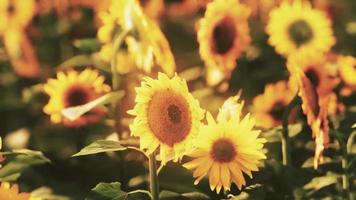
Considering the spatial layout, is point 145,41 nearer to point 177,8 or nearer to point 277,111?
point 277,111

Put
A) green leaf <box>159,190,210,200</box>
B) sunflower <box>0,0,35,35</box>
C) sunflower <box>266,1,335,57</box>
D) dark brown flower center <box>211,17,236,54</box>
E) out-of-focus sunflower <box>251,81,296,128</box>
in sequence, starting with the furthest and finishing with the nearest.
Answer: sunflower <box>0,0,35,35</box>, sunflower <box>266,1,335,57</box>, out-of-focus sunflower <box>251,81,296,128</box>, dark brown flower center <box>211,17,236,54</box>, green leaf <box>159,190,210,200</box>

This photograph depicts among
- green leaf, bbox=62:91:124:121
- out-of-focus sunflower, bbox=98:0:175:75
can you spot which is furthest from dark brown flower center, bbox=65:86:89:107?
green leaf, bbox=62:91:124:121

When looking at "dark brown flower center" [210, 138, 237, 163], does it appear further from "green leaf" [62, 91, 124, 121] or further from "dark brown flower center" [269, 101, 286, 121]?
"dark brown flower center" [269, 101, 286, 121]

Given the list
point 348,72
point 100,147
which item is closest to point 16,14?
point 348,72

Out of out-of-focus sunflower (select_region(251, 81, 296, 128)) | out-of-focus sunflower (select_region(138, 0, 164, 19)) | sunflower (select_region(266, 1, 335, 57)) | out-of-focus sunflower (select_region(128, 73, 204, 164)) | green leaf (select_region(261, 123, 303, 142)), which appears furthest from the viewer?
out-of-focus sunflower (select_region(138, 0, 164, 19))

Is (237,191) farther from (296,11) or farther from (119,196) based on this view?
(296,11)

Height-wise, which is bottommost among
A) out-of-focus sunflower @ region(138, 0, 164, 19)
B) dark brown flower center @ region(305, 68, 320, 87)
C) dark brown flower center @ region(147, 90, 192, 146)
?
dark brown flower center @ region(147, 90, 192, 146)

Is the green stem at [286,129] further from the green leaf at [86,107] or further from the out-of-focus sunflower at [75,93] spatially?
the out-of-focus sunflower at [75,93]

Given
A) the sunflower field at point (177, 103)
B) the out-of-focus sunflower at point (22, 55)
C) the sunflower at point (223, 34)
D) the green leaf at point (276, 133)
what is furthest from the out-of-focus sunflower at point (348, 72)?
the out-of-focus sunflower at point (22, 55)
